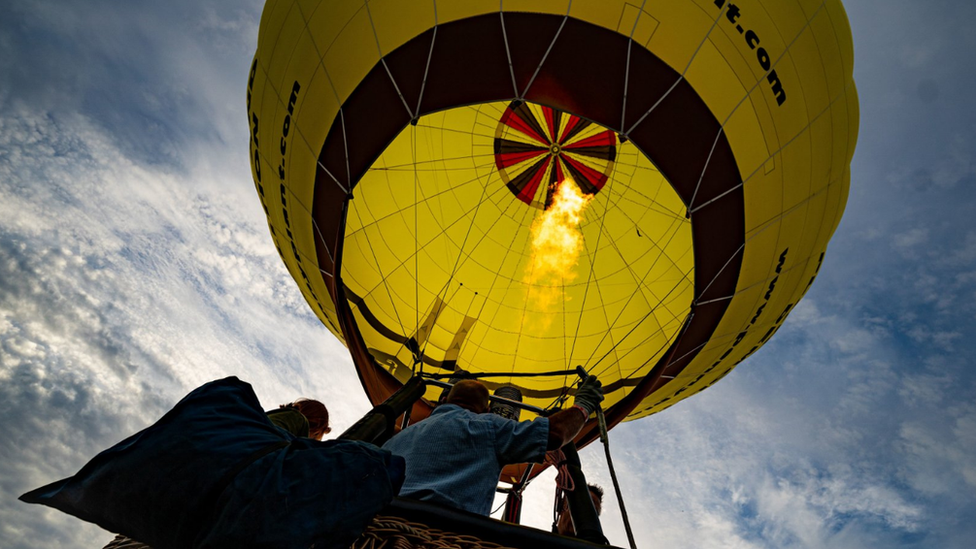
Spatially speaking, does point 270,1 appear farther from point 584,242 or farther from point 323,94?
point 584,242

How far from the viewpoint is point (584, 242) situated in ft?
21.2

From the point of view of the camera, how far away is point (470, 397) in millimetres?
2418

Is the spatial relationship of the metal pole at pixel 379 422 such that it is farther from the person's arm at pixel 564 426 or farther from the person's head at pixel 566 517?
the person's head at pixel 566 517

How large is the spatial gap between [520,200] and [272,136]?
298 centimetres

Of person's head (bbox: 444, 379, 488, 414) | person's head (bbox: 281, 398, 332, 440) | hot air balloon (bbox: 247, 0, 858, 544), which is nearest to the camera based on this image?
person's head (bbox: 444, 379, 488, 414)

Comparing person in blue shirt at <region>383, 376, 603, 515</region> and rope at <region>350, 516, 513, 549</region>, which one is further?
person in blue shirt at <region>383, 376, 603, 515</region>

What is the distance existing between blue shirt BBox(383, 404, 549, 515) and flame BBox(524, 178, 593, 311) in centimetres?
457

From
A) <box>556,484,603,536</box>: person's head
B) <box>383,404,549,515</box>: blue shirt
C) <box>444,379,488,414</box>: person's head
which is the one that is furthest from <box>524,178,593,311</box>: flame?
<box>383,404,549,515</box>: blue shirt

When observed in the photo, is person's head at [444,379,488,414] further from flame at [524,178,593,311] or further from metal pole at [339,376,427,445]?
flame at [524,178,593,311]

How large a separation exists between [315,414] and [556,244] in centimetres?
426

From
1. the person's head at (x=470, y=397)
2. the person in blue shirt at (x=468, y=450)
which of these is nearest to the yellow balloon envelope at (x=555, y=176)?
the person's head at (x=470, y=397)

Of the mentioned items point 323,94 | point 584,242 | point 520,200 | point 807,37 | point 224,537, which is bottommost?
point 224,537

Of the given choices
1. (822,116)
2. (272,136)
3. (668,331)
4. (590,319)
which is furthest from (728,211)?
(272,136)

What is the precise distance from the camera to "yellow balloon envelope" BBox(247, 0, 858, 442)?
3.97 metres
